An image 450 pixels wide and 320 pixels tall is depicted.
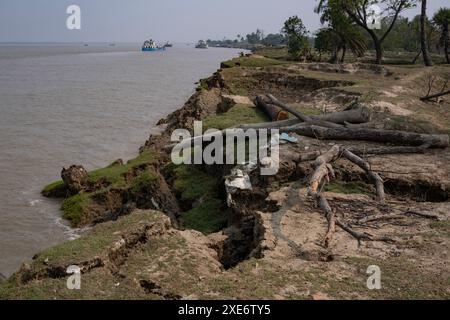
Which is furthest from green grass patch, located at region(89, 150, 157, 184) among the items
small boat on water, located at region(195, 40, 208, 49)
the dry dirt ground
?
small boat on water, located at region(195, 40, 208, 49)

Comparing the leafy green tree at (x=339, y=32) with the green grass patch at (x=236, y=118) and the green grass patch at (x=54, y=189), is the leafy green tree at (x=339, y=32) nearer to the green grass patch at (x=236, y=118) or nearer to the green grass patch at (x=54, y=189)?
the green grass patch at (x=236, y=118)

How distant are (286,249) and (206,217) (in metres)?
3.76

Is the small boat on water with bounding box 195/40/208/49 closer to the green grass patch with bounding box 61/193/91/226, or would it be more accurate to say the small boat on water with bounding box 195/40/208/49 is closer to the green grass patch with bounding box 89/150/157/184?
the green grass patch with bounding box 89/150/157/184

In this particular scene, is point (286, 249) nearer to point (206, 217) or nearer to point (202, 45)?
point (206, 217)

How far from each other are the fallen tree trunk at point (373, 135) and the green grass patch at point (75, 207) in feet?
19.6

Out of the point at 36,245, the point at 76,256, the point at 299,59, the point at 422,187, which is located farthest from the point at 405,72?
the point at 76,256

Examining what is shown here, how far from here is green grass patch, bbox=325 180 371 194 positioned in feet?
29.8

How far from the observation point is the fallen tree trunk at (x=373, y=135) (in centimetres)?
1148

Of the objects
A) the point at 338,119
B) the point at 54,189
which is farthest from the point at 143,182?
the point at 338,119

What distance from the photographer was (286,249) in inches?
262

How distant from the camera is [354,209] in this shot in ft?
26.5

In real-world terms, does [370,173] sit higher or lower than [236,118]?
lower

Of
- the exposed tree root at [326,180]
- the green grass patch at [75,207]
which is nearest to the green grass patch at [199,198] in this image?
the exposed tree root at [326,180]
